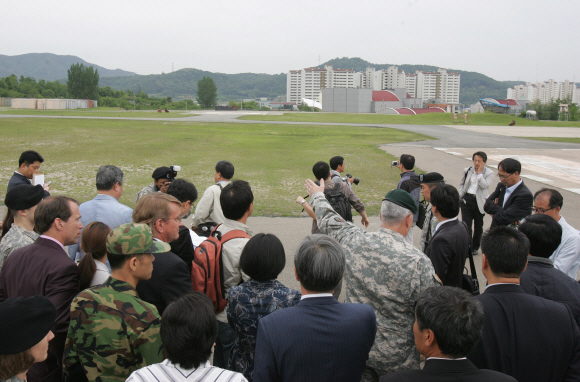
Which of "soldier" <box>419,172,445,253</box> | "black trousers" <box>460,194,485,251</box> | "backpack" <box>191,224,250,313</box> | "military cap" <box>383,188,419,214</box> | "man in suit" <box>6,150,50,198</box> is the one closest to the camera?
"military cap" <box>383,188,419,214</box>

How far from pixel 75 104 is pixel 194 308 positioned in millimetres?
98225

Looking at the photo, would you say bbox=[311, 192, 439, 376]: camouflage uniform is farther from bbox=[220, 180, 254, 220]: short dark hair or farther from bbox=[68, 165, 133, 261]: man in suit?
bbox=[68, 165, 133, 261]: man in suit

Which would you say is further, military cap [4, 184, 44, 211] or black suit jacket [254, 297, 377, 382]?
military cap [4, 184, 44, 211]

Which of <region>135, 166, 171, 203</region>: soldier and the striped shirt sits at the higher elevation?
<region>135, 166, 171, 203</region>: soldier

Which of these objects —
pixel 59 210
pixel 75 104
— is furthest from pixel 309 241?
pixel 75 104

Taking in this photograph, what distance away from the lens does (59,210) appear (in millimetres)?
3283

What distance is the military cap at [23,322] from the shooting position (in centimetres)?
196

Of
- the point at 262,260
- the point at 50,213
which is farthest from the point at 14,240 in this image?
the point at 262,260

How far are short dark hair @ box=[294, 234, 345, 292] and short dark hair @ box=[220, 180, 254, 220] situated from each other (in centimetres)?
115

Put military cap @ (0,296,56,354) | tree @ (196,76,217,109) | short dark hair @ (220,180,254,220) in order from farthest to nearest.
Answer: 1. tree @ (196,76,217,109)
2. short dark hair @ (220,180,254,220)
3. military cap @ (0,296,56,354)

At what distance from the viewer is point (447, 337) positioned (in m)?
2.11

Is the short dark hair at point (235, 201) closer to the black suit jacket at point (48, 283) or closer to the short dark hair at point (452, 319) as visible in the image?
the black suit jacket at point (48, 283)

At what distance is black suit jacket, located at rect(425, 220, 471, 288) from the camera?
378 cm

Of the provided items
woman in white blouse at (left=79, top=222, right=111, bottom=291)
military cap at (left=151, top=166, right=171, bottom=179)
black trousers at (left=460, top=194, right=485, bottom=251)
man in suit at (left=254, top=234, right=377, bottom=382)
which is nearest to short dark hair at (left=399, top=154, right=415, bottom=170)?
black trousers at (left=460, top=194, right=485, bottom=251)
